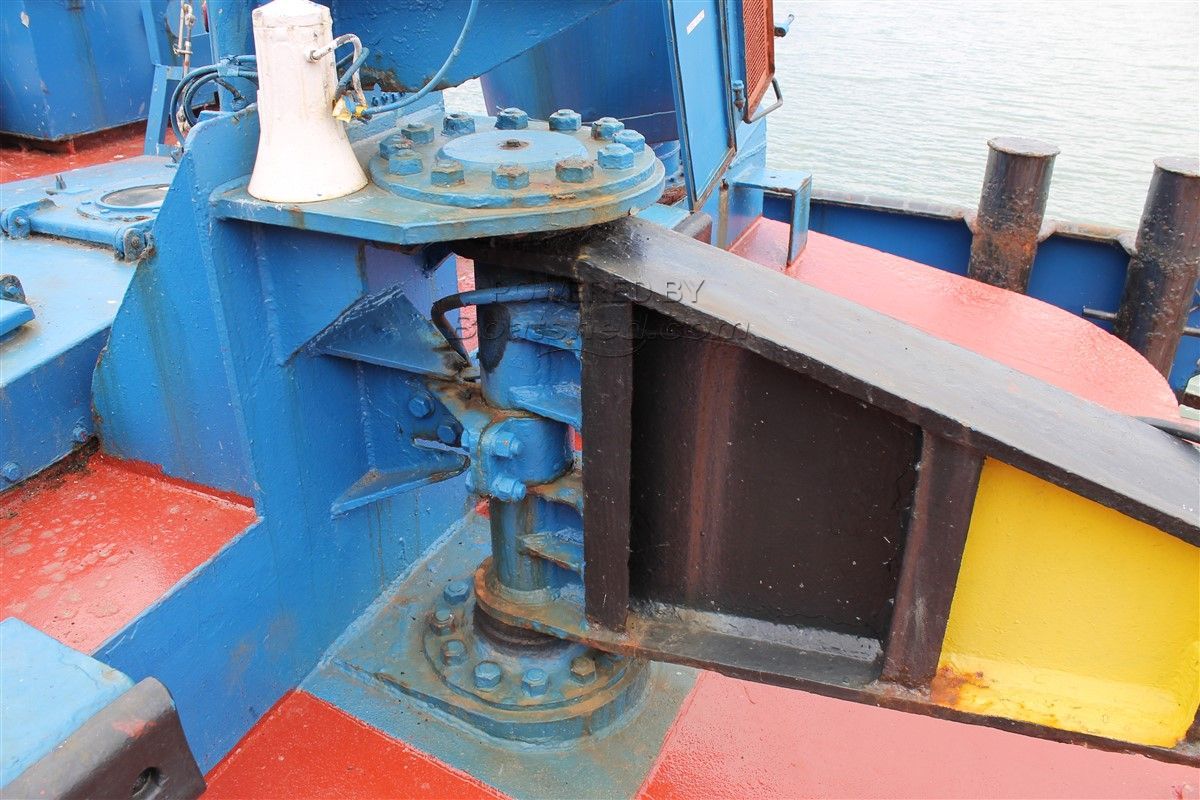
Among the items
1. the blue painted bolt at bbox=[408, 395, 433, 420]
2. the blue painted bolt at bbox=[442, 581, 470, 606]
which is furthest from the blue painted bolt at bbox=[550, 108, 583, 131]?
the blue painted bolt at bbox=[442, 581, 470, 606]

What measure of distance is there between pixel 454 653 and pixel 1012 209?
478cm

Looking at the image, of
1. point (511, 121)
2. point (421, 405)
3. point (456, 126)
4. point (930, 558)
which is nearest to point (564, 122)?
point (511, 121)

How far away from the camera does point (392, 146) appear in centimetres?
156

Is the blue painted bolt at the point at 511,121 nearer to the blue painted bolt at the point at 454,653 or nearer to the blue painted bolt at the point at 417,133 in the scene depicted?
the blue painted bolt at the point at 417,133

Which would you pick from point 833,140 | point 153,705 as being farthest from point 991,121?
point 153,705

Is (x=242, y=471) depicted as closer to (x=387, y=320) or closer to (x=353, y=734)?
(x=387, y=320)

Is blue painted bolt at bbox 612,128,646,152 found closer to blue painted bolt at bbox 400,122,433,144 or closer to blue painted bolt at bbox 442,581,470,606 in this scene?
blue painted bolt at bbox 400,122,433,144

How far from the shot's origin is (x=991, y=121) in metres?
10.6

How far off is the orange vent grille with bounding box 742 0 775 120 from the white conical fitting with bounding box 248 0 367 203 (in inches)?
101

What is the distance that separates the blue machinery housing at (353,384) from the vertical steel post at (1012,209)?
4353mm

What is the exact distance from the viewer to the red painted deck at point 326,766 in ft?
5.82

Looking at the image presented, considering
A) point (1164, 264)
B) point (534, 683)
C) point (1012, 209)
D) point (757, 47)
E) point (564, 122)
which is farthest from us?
point (1012, 209)

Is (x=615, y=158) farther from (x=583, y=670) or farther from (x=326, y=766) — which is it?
(x=326, y=766)

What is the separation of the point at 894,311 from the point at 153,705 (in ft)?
12.7
